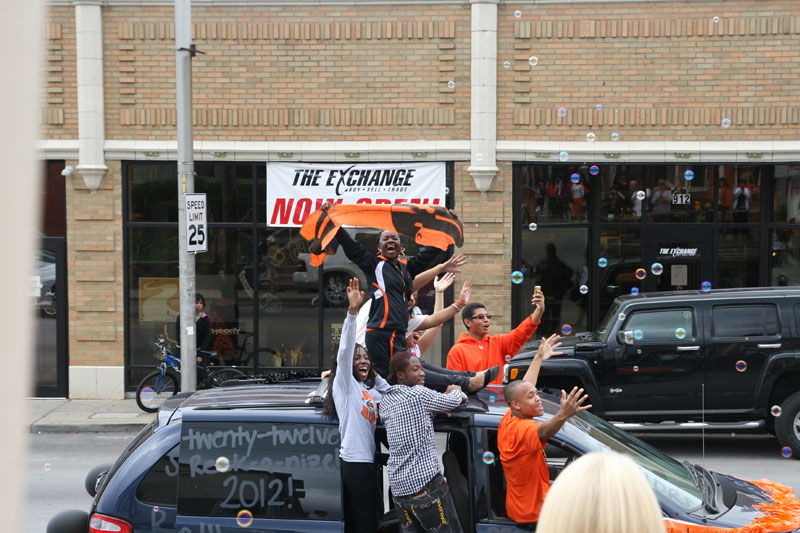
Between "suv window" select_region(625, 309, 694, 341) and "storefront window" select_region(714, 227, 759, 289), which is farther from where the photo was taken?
"storefront window" select_region(714, 227, 759, 289)

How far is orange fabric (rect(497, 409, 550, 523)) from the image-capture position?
442 cm

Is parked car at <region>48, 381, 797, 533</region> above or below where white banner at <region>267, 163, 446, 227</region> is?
below

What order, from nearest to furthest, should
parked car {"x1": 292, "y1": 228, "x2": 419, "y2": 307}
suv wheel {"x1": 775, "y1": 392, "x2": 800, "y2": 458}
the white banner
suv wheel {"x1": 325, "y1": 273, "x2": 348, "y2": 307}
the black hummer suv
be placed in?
suv wheel {"x1": 775, "y1": 392, "x2": 800, "y2": 458}
the black hummer suv
the white banner
parked car {"x1": 292, "y1": 228, "x2": 419, "y2": 307}
suv wheel {"x1": 325, "y1": 273, "x2": 348, "y2": 307}

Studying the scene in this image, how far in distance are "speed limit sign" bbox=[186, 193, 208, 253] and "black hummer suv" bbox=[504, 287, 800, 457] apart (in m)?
4.75

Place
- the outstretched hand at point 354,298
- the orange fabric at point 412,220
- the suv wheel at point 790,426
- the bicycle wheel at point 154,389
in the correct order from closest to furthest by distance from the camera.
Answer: the outstretched hand at point 354,298 → the orange fabric at point 412,220 → the suv wheel at point 790,426 → the bicycle wheel at point 154,389

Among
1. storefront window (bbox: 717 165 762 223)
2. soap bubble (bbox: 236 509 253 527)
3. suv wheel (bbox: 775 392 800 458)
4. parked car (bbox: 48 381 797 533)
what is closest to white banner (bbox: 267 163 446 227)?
storefront window (bbox: 717 165 762 223)

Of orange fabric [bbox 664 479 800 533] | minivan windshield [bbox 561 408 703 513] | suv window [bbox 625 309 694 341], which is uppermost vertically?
suv window [bbox 625 309 694 341]

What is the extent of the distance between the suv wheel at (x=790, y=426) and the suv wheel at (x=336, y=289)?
22.0 feet

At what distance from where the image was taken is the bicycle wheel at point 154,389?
43.1ft

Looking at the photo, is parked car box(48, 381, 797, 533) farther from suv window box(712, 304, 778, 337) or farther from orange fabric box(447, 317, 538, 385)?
suv window box(712, 304, 778, 337)

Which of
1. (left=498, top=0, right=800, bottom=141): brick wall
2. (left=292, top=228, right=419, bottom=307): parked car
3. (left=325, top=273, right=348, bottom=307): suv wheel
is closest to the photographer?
(left=498, top=0, right=800, bottom=141): brick wall

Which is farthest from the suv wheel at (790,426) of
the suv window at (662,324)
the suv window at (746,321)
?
the suv window at (662,324)

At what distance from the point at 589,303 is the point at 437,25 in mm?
5085

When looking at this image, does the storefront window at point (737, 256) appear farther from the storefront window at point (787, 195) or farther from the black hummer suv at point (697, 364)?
the black hummer suv at point (697, 364)
